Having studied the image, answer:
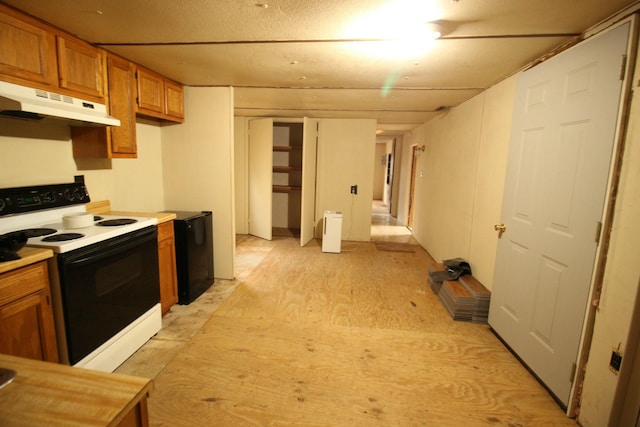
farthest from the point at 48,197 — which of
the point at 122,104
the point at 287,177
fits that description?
the point at 287,177

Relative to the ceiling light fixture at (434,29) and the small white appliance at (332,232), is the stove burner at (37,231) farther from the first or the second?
the small white appliance at (332,232)

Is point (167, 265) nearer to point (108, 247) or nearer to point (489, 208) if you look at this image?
point (108, 247)

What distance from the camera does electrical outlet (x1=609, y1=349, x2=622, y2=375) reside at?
5.04 feet

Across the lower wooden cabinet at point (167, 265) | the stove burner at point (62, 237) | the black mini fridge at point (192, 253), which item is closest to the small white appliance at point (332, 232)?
the black mini fridge at point (192, 253)

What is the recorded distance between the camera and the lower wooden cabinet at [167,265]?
2.73 m

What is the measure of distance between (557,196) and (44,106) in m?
3.27

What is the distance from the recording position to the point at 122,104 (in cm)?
259

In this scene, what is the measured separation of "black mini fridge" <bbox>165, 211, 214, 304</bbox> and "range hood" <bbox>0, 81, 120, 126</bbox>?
1.14 metres

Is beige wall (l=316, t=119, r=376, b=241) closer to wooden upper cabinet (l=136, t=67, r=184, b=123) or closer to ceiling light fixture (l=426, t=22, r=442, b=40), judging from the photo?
wooden upper cabinet (l=136, t=67, r=184, b=123)

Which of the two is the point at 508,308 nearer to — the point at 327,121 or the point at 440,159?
the point at 440,159

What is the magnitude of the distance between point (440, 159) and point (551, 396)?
350 centimetres

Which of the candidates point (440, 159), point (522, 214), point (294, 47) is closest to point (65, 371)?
point (294, 47)

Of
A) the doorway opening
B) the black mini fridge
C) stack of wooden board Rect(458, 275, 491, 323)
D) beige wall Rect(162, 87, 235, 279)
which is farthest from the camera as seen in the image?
the doorway opening

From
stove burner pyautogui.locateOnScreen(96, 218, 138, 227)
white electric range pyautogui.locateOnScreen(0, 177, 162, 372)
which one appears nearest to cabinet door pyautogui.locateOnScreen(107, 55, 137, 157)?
white electric range pyautogui.locateOnScreen(0, 177, 162, 372)
